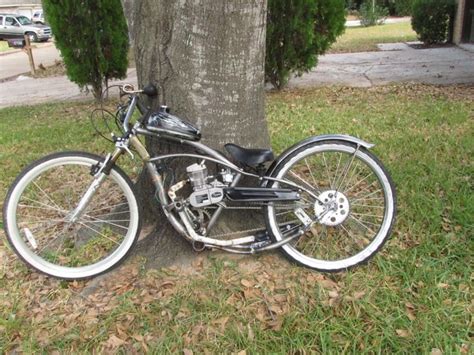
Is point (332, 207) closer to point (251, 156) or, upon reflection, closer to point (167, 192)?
point (251, 156)

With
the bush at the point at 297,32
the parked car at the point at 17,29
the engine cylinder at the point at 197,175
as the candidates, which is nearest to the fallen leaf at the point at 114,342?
the engine cylinder at the point at 197,175

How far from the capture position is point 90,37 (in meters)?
7.66

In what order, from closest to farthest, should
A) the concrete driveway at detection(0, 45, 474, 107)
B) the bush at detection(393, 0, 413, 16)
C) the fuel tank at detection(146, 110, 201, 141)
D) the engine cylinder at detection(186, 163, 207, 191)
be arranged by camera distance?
the fuel tank at detection(146, 110, 201, 141)
the engine cylinder at detection(186, 163, 207, 191)
the concrete driveway at detection(0, 45, 474, 107)
the bush at detection(393, 0, 413, 16)

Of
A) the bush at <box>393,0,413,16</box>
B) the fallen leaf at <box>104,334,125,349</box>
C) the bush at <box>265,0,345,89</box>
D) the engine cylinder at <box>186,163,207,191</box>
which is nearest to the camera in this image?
the fallen leaf at <box>104,334,125,349</box>

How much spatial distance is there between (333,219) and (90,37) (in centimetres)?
622

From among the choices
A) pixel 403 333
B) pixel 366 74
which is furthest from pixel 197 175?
pixel 366 74

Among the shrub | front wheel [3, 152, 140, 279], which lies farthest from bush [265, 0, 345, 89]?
the shrub

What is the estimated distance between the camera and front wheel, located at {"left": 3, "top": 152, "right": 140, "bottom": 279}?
272cm

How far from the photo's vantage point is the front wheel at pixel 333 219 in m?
2.76

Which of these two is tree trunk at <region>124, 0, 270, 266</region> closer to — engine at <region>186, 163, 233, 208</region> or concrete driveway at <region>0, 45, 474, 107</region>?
engine at <region>186, 163, 233, 208</region>

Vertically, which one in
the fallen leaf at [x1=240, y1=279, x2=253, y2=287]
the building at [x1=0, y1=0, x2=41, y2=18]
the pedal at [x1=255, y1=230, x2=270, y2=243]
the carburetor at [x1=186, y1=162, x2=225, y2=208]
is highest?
the building at [x1=0, y1=0, x2=41, y2=18]

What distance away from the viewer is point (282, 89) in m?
8.09

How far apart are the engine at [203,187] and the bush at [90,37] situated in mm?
5780

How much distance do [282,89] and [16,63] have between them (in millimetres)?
13584
